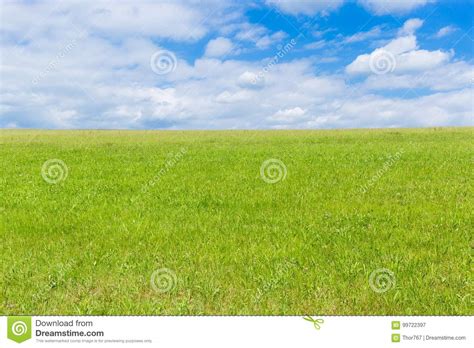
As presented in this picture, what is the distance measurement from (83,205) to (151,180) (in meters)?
4.32

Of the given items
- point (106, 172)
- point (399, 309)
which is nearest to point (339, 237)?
point (399, 309)

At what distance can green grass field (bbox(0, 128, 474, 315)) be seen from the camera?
6.36 meters

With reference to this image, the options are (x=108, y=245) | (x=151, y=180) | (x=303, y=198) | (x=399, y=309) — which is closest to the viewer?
(x=399, y=309)

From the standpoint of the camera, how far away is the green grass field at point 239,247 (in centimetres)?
636
